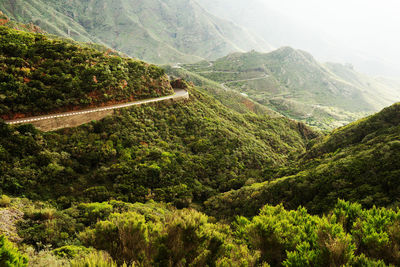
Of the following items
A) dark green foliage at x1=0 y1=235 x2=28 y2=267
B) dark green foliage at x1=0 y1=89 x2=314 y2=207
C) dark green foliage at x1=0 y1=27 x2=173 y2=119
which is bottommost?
dark green foliage at x1=0 y1=89 x2=314 y2=207

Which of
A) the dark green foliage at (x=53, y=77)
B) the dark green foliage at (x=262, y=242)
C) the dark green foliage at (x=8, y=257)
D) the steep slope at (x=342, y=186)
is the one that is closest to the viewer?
the dark green foliage at (x=8, y=257)

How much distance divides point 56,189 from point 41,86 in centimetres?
1288

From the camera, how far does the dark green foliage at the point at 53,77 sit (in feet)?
70.7

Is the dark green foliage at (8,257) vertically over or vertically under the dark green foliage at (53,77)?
over

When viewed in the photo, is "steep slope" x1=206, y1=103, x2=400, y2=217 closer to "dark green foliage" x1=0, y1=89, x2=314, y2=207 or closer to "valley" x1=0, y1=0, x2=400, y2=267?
"valley" x1=0, y1=0, x2=400, y2=267

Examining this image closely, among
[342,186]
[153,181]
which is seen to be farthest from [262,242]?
[153,181]

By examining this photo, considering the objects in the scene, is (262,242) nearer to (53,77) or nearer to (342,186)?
(342,186)

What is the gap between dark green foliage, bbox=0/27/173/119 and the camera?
70.7ft

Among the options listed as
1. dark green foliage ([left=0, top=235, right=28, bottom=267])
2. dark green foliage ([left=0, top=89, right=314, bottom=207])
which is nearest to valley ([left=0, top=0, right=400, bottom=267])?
dark green foliage ([left=0, top=235, right=28, bottom=267])

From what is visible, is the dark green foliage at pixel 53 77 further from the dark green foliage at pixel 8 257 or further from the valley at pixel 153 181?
the dark green foliage at pixel 8 257

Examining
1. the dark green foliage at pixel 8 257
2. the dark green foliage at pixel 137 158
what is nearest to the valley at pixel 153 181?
the dark green foliage at pixel 8 257

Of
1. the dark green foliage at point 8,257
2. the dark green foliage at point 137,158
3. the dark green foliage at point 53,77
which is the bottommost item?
the dark green foliage at point 137,158

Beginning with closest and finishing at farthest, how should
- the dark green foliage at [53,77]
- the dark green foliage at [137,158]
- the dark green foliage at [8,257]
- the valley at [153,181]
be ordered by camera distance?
the dark green foliage at [8,257] < the valley at [153,181] < the dark green foliage at [137,158] < the dark green foliage at [53,77]

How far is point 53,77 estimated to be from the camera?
985 inches
